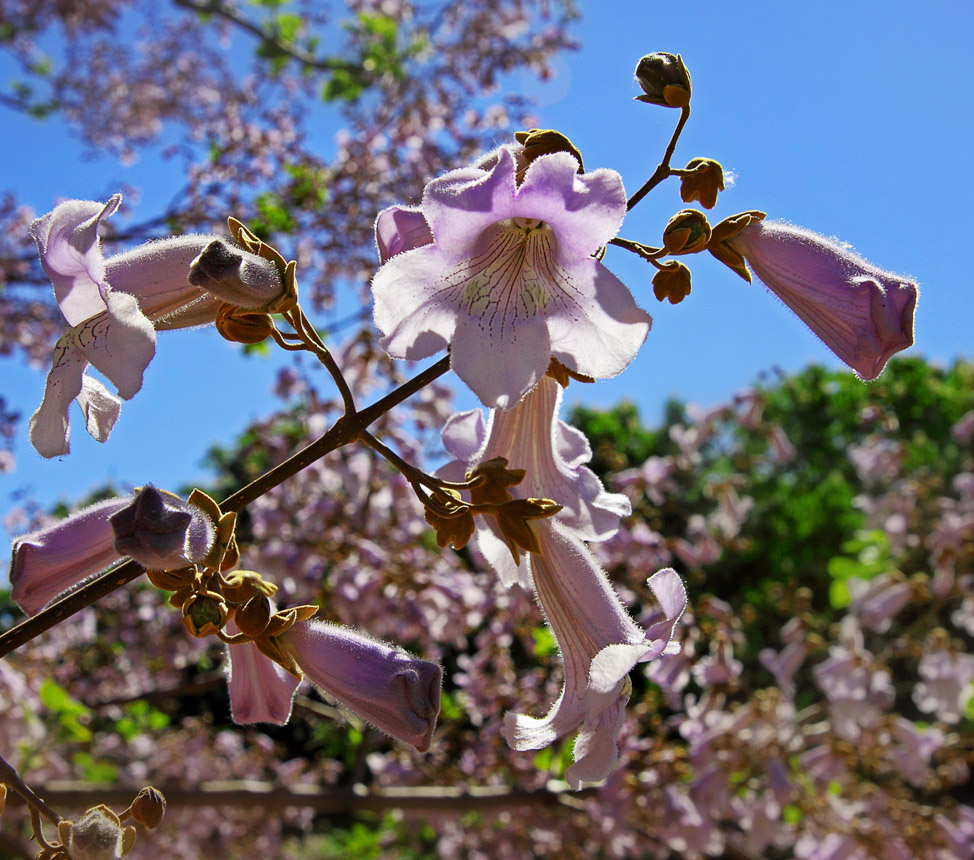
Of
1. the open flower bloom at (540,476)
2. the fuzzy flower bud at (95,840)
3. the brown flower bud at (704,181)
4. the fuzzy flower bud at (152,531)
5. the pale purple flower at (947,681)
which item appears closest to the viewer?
the fuzzy flower bud at (152,531)

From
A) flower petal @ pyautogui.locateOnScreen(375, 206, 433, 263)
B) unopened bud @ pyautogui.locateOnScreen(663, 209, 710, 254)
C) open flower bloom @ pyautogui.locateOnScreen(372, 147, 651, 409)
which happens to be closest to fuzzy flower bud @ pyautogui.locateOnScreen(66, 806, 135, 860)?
open flower bloom @ pyautogui.locateOnScreen(372, 147, 651, 409)

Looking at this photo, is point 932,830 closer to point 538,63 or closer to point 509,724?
point 509,724

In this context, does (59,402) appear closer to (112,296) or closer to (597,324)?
(112,296)

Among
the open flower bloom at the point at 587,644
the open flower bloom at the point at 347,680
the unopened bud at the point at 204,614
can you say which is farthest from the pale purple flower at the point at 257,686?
the open flower bloom at the point at 587,644

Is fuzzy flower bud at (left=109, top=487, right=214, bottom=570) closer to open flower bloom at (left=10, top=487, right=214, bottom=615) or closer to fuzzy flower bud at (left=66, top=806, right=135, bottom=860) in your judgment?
open flower bloom at (left=10, top=487, right=214, bottom=615)

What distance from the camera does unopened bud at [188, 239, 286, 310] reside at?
97cm

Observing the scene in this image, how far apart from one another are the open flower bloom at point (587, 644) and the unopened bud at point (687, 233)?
45cm

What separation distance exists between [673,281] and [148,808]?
Answer: 1063 mm

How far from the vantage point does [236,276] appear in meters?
0.98

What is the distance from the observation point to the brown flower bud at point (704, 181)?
1180 mm

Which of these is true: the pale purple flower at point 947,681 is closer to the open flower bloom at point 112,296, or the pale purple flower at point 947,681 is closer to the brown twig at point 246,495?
the brown twig at point 246,495

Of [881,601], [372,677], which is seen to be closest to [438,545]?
[372,677]

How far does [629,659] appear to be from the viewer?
107 centimetres

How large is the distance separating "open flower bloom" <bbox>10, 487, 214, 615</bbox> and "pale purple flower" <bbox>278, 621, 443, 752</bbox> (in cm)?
24
